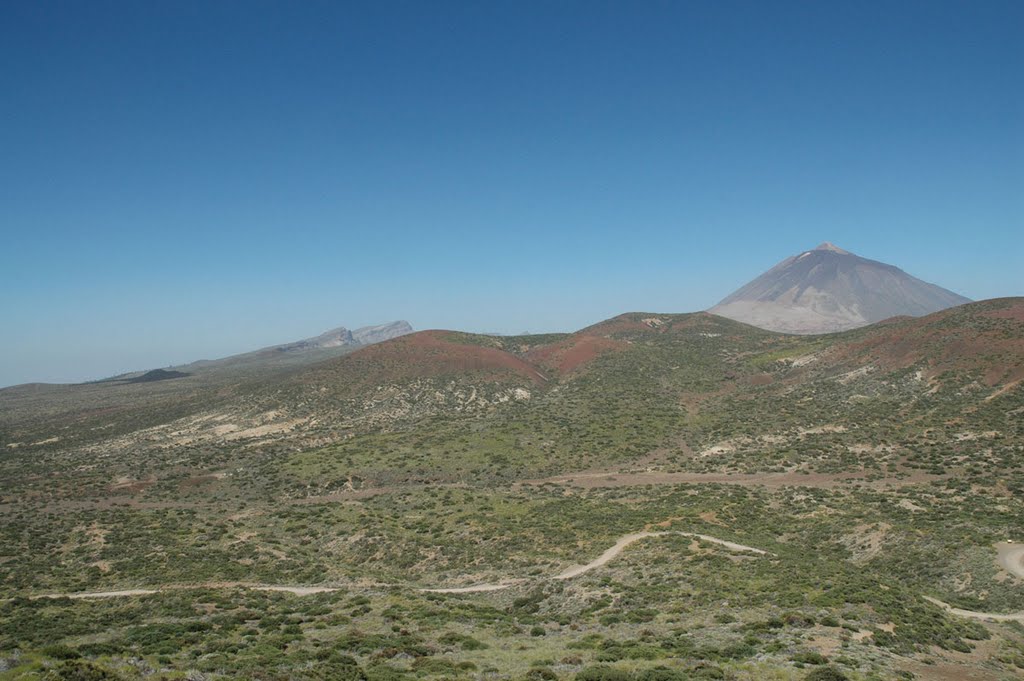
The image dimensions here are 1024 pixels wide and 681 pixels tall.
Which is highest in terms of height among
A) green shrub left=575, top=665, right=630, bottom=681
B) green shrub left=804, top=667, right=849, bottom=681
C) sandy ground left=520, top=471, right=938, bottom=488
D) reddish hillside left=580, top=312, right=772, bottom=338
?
reddish hillside left=580, top=312, right=772, bottom=338

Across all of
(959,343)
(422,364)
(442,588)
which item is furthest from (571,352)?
(442,588)

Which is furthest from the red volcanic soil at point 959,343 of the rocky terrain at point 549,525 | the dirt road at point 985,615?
the dirt road at point 985,615

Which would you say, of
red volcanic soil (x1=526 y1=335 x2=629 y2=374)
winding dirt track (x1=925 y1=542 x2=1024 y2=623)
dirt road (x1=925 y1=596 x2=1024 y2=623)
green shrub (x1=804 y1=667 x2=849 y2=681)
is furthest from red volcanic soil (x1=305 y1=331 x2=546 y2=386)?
green shrub (x1=804 y1=667 x2=849 y2=681)

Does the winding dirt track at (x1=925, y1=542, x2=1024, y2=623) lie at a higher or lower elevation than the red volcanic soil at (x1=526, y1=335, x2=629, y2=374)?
lower

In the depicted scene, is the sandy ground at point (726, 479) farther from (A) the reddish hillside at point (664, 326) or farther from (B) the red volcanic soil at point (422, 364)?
(A) the reddish hillside at point (664, 326)

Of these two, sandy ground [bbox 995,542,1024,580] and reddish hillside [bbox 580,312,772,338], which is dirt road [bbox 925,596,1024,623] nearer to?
sandy ground [bbox 995,542,1024,580]

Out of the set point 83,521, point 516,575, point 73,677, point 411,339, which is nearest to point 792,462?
point 516,575
